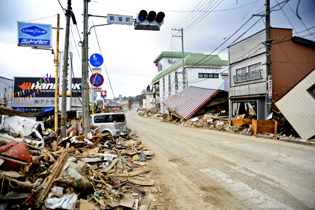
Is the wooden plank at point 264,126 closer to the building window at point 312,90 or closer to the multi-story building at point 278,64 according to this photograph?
the multi-story building at point 278,64

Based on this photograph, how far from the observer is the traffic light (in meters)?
7.02

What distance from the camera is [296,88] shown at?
11.7m

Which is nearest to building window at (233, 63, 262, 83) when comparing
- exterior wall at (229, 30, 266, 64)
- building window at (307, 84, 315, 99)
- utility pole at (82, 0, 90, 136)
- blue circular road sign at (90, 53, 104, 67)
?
exterior wall at (229, 30, 266, 64)

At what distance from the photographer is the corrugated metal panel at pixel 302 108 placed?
10.8 m

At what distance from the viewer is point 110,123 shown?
40.9 ft

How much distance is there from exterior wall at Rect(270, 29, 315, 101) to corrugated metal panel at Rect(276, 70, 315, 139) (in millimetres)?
4348

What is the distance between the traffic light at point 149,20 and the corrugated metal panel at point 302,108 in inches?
398

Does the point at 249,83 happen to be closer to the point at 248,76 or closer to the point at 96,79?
the point at 248,76

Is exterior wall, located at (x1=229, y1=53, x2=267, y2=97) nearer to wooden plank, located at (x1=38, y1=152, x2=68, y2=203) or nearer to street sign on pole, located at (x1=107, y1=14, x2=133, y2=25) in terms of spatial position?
street sign on pole, located at (x1=107, y1=14, x2=133, y2=25)

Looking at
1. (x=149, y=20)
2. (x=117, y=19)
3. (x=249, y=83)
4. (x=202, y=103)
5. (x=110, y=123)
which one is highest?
(x=117, y=19)

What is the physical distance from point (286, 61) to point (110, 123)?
16166mm

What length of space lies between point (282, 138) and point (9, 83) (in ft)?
131

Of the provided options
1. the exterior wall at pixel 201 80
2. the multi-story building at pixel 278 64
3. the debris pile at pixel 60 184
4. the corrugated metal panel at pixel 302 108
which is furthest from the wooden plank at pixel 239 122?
the exterior wall at pixel 201 80

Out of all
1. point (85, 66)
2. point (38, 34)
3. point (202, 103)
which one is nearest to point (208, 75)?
point (202, 103)
